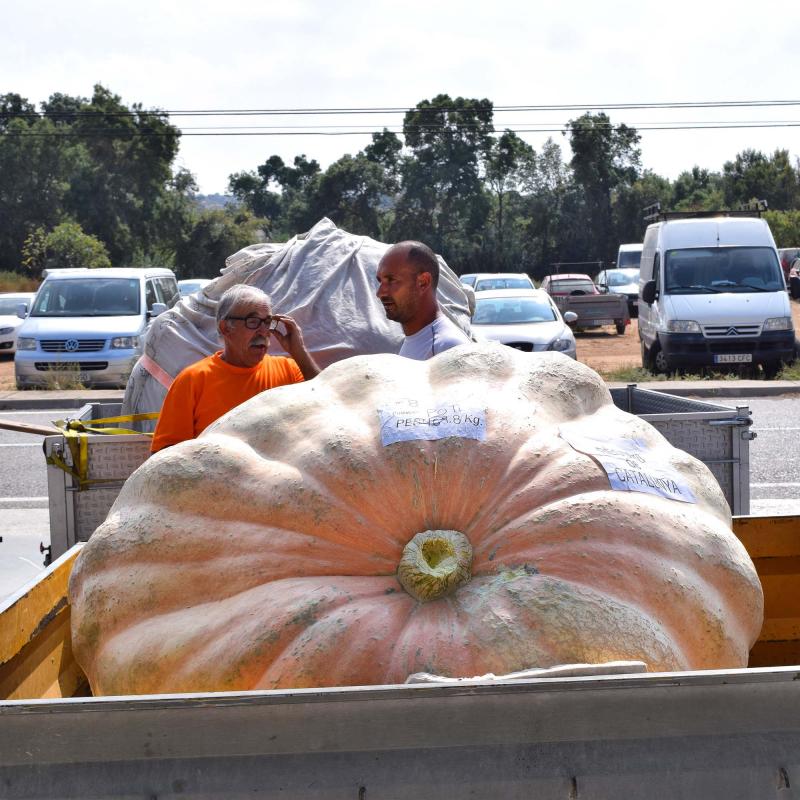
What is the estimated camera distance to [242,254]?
6.64 metres

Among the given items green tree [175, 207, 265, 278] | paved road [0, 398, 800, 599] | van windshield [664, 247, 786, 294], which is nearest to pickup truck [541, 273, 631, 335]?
van windshield [664, 247, 786, 294]

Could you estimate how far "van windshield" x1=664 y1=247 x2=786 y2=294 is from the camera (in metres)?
18.3

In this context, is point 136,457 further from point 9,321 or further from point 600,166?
point 600,166

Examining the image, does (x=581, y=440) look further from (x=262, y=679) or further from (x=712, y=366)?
(x=712, y=366)

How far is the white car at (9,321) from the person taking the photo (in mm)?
27078

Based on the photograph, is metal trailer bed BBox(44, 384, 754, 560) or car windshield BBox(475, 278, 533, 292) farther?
car windshield BBox(475, 278, 533, 292)

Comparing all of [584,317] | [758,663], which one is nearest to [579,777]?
[758,663]

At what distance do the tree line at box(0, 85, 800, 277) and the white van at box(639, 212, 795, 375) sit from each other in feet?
149

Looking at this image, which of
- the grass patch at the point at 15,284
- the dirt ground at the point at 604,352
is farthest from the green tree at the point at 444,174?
the dirt ground at the point at 604,352

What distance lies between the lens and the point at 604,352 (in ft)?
90.1

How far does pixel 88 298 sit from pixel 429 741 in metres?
17.5

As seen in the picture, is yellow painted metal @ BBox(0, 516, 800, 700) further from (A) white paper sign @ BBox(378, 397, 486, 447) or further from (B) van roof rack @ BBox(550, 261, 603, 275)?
(B) van roof rack @ BBox(550, 261, 603, 275)

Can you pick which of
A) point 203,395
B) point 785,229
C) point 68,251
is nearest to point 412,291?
point 203,395

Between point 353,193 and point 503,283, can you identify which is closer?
point 503,283
